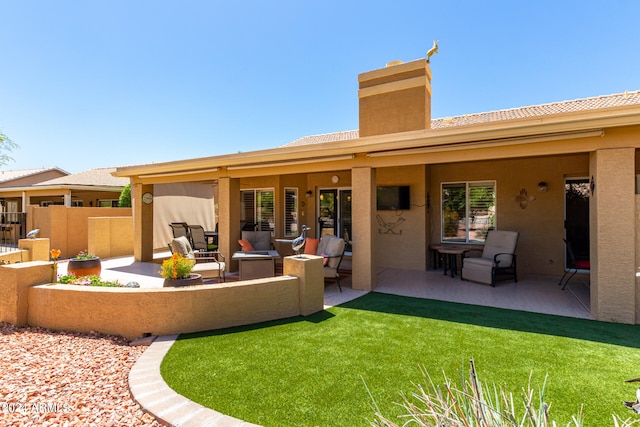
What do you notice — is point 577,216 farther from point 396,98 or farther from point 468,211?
point 396,98

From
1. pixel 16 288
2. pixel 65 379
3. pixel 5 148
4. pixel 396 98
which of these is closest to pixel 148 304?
pixel 65 379

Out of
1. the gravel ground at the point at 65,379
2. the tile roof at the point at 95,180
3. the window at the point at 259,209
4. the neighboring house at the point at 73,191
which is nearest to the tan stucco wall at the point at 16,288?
the gravel ground at the point at 65,379

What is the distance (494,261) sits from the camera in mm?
8289

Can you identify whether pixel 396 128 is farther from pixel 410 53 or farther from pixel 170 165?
pixel 170 165

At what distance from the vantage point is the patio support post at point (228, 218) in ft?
31.8

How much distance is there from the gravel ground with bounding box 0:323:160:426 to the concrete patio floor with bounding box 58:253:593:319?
11.0 ft

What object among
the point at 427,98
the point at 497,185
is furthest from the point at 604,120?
the point at 427,98

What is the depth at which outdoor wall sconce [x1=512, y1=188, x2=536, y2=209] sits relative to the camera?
942cm

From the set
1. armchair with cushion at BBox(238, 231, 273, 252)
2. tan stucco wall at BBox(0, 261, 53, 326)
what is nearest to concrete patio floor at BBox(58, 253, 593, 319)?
armchair with cushion at BBox(238, 231, 273, 252)

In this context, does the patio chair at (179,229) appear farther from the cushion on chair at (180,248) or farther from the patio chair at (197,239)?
the cushion on chair at (180,248)

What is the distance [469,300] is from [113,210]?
→ 620 inches

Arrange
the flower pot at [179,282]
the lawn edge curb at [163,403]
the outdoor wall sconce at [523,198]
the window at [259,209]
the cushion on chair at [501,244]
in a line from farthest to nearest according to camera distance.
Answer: the window at [259,209] → the outdoor wall sconce at [523,198] → the cushion on chair at [501,244] → the flower pot at [179,282] → the lawn edge curb at [163,403]

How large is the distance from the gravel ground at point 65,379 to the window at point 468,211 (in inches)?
362

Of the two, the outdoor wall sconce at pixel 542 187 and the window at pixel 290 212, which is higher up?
the outdoor wall sconce at pixel 542 187
